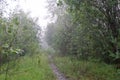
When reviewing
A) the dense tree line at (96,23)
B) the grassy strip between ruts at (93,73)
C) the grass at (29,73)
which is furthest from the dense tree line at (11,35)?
the grassy strip between ruts at (93,73)

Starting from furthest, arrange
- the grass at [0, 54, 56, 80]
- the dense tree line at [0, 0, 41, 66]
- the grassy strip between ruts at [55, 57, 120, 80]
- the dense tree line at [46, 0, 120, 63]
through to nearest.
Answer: the grass at [0, 54, 56, 80] → the grassy strip between ruts at [55, 57, 120, 80] → the dense tree line at [46, 0, 120, 63] → the dense tree line at [0, 0, 41, 66]

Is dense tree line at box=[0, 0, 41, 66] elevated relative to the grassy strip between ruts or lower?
elevated

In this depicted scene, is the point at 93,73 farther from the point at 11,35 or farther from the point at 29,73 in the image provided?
the point at 11,35

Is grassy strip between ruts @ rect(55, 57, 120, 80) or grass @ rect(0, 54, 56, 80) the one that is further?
grass @ rect(0, 54, 56, 80)

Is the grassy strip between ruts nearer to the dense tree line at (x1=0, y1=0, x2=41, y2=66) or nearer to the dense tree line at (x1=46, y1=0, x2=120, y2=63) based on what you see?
the dense tree line at (x1=46, y1=0, x2=120, y2=63)

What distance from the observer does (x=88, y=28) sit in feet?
51.8

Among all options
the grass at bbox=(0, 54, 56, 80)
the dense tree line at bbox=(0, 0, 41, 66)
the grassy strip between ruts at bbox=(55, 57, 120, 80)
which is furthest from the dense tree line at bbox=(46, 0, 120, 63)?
the grass at bbox=(0, 54, 56, 80)

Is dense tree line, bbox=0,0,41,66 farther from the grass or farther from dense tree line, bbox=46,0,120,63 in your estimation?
dense tree line, bbox=46,0,120,63

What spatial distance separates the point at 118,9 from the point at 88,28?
3023 millimetres

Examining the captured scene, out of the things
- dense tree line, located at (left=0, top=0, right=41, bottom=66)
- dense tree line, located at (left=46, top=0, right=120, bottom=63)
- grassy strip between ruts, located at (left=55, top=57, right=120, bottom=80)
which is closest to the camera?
dense tree line, located at (left=0, top=0, right=41, bottom=66)

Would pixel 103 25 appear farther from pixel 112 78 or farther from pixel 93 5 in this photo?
pixel 112 78

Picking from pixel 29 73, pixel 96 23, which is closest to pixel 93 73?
pixel 96 23

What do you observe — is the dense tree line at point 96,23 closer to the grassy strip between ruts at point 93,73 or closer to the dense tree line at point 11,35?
the grassy strip between ruts at point 93,73

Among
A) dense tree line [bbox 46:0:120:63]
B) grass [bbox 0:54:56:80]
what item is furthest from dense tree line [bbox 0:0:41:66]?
dense tree line [bbox 46:0:120:63]
